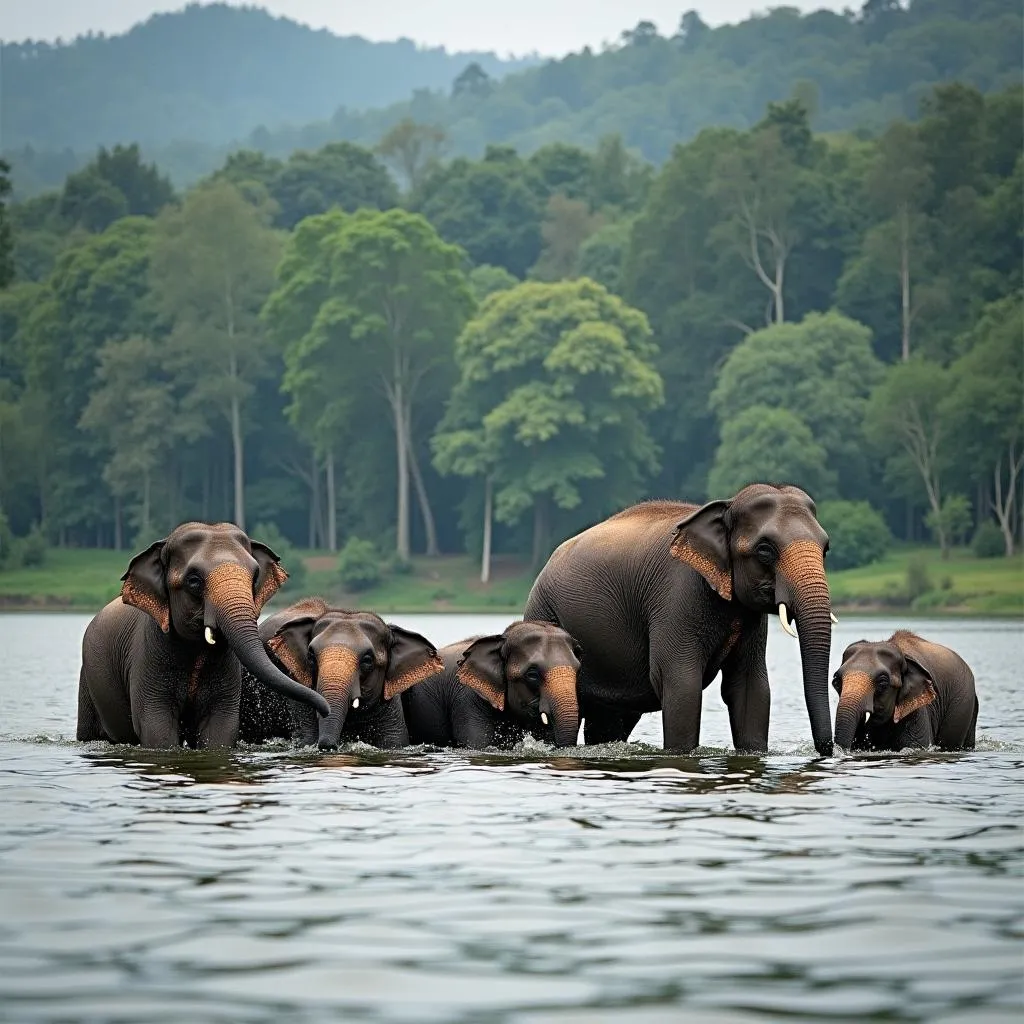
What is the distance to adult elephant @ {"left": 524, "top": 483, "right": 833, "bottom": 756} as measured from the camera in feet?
57.1

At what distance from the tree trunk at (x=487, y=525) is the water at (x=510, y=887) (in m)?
83.1

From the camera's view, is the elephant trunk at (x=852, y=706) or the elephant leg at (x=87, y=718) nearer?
the elephant trunk at (x=852, y=706)

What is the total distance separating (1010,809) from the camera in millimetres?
14797

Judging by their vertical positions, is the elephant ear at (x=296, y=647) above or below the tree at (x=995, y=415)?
below

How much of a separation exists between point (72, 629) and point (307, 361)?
4042cm

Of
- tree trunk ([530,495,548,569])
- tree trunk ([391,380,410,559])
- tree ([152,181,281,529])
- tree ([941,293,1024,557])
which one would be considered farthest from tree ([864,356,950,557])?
tree ([152,181,281,529])

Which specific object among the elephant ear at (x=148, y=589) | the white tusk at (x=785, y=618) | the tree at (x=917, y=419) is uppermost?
the tree at (x=917, y=419)

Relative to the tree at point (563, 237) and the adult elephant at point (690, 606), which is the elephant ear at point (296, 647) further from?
the tree at point (563, 237)

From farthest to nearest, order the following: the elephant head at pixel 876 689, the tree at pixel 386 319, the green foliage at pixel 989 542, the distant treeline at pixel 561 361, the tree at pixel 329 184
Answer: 1. the tree at pixel 329 184
2. the tree at pixel 386 319
3. the distant treeline at pixel 561 361
4. the green foliage at pixel 989 542
5. the elephant head at pixel 876 689

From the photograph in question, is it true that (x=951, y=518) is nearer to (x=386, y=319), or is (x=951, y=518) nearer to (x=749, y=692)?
(x=386, y=319)

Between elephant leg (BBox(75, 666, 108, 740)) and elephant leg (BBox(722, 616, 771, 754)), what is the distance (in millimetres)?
5373

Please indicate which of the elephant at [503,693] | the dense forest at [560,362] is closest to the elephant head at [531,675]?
the elephant at [503,693]

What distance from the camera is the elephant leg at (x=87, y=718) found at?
20.4 metres

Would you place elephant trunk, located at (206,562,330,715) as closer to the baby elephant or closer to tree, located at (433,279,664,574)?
the baby elephant
